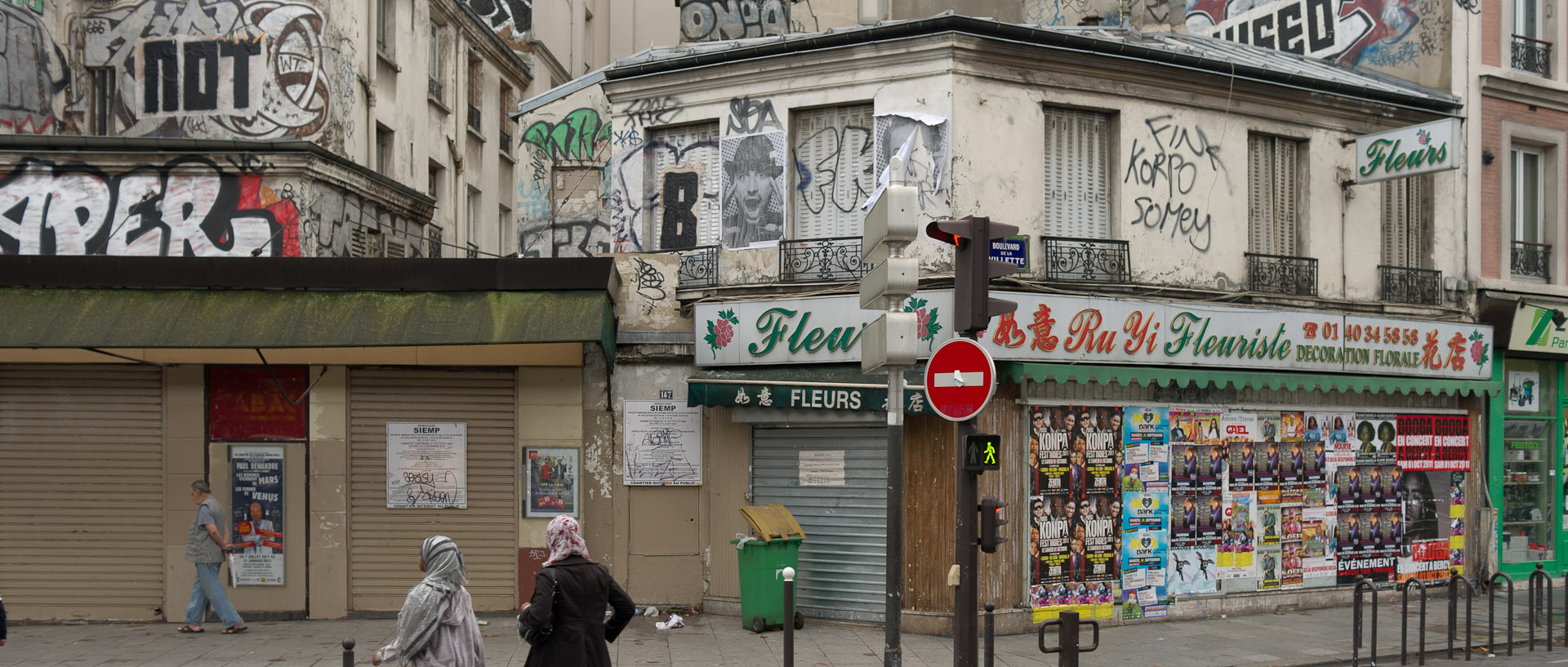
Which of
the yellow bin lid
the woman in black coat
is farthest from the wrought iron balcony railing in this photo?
the woman in black coat

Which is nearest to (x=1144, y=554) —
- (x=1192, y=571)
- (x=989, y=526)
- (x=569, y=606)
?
(x=1192, y=571)

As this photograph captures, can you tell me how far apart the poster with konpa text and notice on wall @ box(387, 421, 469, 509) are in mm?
6313

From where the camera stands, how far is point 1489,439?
54.5ft

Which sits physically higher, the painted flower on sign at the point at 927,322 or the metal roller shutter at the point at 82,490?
the painted flower on sign at the point at 927,322

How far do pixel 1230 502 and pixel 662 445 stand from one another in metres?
6.57

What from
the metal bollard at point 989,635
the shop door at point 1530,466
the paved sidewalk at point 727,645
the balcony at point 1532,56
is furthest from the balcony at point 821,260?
the balcony at point 1532,56

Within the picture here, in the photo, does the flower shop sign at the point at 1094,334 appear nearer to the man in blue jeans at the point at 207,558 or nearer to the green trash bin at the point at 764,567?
→ the green trash bin at the point at 764,567

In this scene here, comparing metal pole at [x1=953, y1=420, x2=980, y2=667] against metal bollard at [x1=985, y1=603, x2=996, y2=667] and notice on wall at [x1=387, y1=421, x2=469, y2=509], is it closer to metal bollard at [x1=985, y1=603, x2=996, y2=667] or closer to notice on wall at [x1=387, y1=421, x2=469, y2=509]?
metal bollard at [x1=985, y1=603, x2=996, y2=667]

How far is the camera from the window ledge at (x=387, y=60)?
20.5m

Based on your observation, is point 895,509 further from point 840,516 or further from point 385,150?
point 385,150

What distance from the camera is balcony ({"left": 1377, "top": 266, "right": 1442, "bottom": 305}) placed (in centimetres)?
1554

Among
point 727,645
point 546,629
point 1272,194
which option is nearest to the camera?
point 546,629

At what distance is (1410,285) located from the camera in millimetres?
15734

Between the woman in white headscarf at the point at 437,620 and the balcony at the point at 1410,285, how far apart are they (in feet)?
42.1
